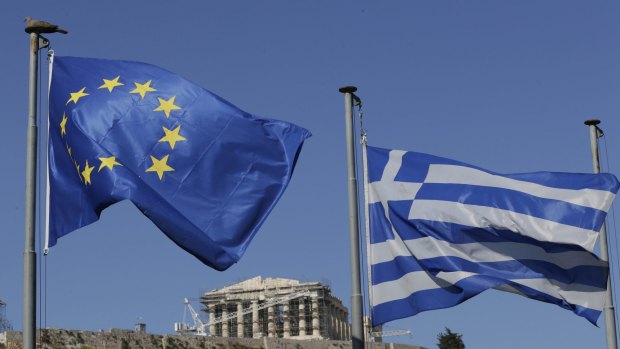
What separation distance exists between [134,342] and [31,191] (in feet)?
109

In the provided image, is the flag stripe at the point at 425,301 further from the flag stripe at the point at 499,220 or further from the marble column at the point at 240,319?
the marble column at the point at 240,319

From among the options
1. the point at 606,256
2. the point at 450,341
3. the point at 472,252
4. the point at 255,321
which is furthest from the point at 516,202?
the point at 255,321

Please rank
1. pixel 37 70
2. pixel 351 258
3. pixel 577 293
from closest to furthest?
pixel 37 70 < pixel 351 258 < pixel 577 293

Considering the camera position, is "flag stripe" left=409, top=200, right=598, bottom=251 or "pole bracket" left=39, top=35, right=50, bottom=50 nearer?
"pole bracket" left=39, top=35, right=50, bottom=50

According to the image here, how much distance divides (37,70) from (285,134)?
3.48m

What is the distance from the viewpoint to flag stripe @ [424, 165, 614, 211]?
57.9 ft

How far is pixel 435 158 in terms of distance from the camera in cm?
1814

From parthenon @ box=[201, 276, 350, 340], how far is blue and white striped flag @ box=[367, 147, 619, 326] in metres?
128

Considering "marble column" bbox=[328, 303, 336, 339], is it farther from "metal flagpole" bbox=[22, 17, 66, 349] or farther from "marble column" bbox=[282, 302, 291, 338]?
"metal flagpole" bbox=[22, 17, 66, 349]

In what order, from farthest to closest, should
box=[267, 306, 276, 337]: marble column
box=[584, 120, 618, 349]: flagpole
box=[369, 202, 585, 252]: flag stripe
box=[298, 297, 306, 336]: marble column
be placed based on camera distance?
1. box=[267, 306, 276, 337]: marble column
2. box=[298, 297, 306, 336]: marble column
3. box=[584, 120, 618, 349]: flagpole
4. box=[369, 202, 585, 252]: flag stripe

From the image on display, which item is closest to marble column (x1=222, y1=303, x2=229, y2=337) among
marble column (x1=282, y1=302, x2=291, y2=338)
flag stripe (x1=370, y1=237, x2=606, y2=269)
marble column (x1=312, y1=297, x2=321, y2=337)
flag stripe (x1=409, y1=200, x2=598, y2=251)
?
marble column (x1=282, y1=302, x2=291, y2=338)

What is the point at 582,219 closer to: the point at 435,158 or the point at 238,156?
the point at 435,158

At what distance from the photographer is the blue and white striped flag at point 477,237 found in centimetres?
1697

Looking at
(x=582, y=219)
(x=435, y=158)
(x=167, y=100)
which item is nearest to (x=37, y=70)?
(x=167, y=100)
